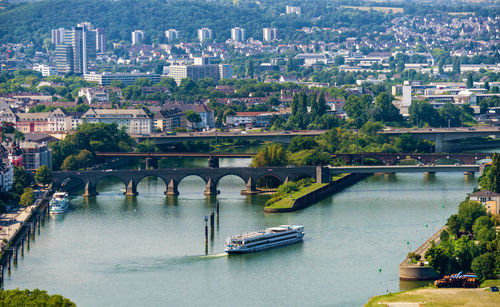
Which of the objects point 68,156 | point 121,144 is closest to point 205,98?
point 121,144

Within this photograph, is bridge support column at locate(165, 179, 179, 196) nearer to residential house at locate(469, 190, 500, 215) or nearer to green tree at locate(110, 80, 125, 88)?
residential house at locate(469, 190, 500, 215)

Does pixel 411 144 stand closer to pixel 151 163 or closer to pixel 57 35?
pixel 151 163

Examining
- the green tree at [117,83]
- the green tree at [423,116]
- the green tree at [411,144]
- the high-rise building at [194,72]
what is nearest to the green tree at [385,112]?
the green tree at [423,116]

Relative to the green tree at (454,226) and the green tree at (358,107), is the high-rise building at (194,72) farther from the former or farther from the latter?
the green tree at (454,226)

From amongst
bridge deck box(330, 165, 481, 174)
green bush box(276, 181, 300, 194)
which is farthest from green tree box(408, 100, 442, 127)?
green bush box(276, 181, 300, 194)

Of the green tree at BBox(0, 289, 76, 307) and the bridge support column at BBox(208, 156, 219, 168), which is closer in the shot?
the green tree at BBox(0, 289, 76, 307)

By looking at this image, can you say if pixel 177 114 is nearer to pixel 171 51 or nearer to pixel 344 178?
pixel 344 178

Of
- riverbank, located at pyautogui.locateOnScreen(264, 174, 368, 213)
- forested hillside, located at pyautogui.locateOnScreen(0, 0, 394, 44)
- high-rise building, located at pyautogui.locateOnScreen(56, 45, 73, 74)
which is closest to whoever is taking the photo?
riverbank, located at pyautogui.locateOnScreen(264, 174, 368, 213)
